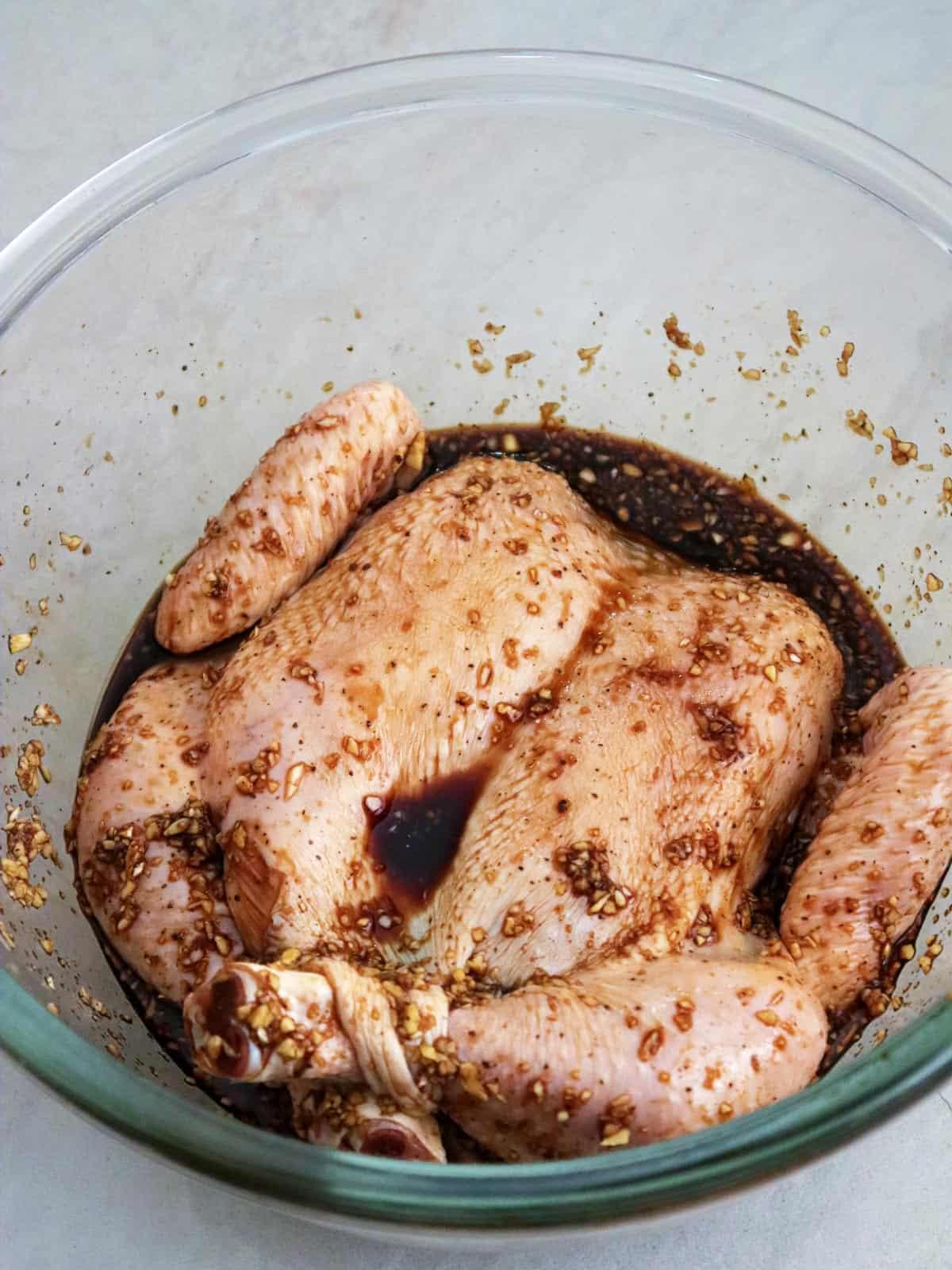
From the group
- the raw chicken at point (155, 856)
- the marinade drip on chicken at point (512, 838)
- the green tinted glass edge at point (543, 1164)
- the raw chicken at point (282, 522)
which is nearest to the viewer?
the green tinted glass edge at point (543, 1164)

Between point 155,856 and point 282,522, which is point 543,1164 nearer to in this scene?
point 155,856

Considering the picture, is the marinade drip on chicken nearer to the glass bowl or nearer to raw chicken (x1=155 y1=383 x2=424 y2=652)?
raw chicken (x1=155 y1=383 x2=424 y2=652)

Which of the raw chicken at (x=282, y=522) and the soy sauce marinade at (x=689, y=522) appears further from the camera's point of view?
the soy sauce marinade at (x=689, y=522)

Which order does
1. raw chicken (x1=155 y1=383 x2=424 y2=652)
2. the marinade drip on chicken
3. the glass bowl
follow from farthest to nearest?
the glass bowl → raw chicken (x1=155 y1=383 x2=424 y2=652) → the marinade drip on chicken

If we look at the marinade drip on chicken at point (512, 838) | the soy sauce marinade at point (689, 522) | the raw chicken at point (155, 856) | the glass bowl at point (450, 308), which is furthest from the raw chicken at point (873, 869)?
the raw chicken at point (155, 856)

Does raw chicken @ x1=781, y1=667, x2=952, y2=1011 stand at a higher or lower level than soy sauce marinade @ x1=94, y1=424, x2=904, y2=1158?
lower

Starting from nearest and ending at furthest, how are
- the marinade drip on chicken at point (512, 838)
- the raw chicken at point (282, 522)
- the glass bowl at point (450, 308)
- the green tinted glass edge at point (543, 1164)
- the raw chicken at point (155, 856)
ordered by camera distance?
the green tinted glass edge at point (543, 1164)
the marinade drip on chicken at point (512, 838)
the raw chicken at point (155, 856)
the raw chicken at point (282, 522)
the glass bowl at point (450, 308)

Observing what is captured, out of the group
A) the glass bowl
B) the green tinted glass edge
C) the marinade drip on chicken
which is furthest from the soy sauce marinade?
the green tinted glass edge

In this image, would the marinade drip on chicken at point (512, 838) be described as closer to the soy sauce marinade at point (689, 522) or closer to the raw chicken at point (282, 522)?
the raw chicken at point (282, 522)
